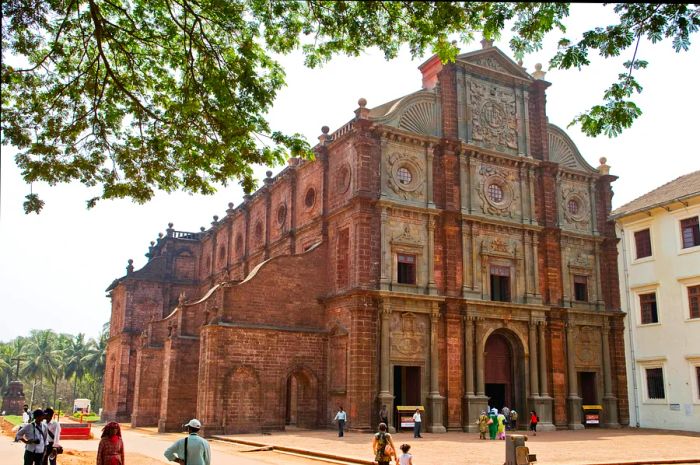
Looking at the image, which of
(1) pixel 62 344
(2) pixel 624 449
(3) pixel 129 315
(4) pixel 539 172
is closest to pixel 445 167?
(4) pixel 539 172

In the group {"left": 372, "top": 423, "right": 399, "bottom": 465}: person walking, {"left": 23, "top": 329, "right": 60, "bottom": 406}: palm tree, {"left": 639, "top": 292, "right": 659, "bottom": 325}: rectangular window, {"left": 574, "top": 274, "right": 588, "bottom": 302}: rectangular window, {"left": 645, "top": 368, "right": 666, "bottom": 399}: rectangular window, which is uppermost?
{"left": 574, "top": 274, "right": 588, "bottom": 302}: rectangular window

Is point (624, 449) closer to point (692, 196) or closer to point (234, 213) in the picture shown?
point (692, 196)

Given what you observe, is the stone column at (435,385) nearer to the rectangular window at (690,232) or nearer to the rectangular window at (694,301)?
the rectangular window at (694,301)

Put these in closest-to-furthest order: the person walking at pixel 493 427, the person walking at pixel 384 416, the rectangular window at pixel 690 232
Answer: the person walking at pixel 493 427, the person walking at pixel 384 416, the rectangular window at pixel 690 232

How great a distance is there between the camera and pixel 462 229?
30562mm

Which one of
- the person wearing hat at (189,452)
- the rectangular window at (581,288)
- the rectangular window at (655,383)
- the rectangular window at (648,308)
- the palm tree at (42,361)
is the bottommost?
the person wearing hat at (189,452)

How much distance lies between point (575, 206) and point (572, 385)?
9081 millimetres

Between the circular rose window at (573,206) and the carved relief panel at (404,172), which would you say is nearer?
the carved relief panel at (404,172)

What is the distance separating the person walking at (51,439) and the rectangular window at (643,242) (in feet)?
95.9

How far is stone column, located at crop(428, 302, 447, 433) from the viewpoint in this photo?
90.8 ft

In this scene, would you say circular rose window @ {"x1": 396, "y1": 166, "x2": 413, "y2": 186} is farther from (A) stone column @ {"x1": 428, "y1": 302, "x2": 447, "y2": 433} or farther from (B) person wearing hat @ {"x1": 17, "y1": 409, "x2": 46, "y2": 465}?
(B) person wearing hat @ {"x1": 17, "y1": 409, "x2": 46, "y2": 465}

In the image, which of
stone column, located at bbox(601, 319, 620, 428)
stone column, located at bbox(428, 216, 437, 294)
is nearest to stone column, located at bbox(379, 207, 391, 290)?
stone column, located at bbox(428, 216, 437, 294)

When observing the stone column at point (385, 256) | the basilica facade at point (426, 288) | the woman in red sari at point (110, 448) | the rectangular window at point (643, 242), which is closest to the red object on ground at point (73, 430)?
the basilica facade at point (426, 288)

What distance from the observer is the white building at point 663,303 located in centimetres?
3072
